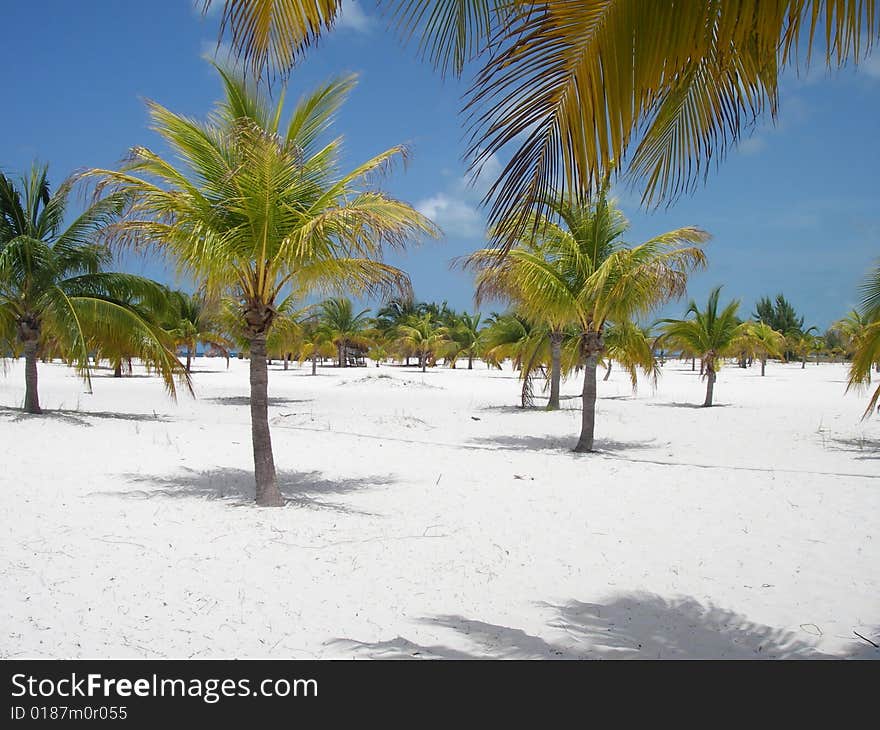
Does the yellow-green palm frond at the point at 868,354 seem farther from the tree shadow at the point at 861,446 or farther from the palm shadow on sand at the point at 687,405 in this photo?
the palm shadow on sand at the point at 687,405

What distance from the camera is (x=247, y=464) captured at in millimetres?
9922

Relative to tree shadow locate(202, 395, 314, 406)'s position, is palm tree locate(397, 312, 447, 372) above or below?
above

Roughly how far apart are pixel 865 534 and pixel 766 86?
18.5 feet

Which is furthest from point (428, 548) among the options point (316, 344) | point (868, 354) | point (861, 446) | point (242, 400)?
point (316, 344)

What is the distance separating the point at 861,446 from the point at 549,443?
6.37m

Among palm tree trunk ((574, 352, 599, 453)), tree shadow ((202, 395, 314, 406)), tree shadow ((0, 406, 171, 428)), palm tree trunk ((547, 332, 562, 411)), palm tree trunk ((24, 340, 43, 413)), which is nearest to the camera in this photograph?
palm tree trunk ((574, 352, 599, 453))

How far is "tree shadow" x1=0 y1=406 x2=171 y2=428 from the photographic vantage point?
1305cm

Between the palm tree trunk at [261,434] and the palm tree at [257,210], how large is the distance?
0.04ft

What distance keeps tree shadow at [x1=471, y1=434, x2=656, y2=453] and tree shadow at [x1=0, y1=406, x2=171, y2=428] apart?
785 cm

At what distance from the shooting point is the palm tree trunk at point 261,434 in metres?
7.23

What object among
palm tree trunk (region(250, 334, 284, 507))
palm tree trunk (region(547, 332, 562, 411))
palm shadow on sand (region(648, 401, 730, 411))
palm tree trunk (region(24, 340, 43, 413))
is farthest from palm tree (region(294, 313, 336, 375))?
palm tree trunk (region(250, 334, 284, 507))

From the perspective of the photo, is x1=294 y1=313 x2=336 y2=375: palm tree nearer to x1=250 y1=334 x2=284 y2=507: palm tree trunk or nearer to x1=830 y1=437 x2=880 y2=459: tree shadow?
x1=830 y1=437 x2=880 y2=459: tree shadow

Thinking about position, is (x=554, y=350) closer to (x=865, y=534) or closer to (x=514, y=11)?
(x=865, y=534)

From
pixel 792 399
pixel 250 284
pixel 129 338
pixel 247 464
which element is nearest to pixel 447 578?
pixel 250 284
